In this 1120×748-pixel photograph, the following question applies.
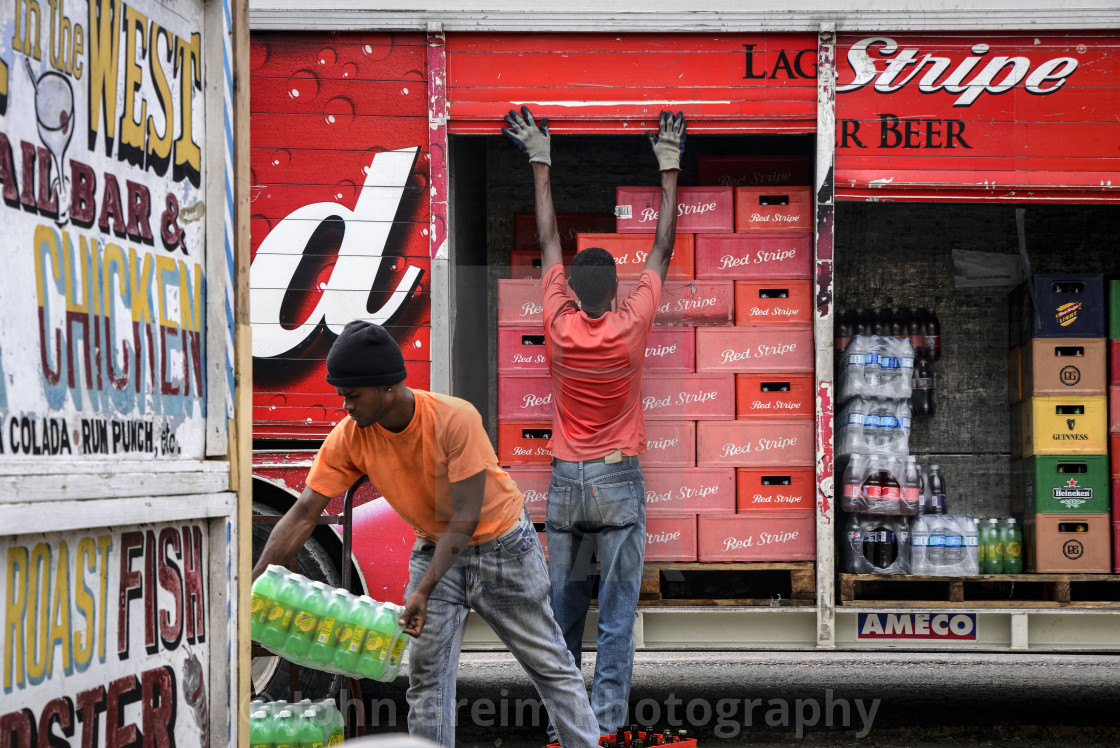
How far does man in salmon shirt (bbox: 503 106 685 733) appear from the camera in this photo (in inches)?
205

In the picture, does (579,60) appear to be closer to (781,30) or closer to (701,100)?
(701,100)

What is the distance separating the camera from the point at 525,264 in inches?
263

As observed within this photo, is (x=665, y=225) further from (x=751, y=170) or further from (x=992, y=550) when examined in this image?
(x=992, y=550)

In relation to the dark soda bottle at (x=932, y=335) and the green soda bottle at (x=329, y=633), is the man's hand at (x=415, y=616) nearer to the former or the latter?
the green soda bottle at (x=329, y=633)

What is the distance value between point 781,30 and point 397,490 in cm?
320

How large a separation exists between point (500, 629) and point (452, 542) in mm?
466

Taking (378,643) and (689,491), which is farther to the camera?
(689,491)

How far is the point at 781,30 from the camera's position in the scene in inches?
226

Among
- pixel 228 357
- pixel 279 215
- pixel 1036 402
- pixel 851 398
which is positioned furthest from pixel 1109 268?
pixel 228 357

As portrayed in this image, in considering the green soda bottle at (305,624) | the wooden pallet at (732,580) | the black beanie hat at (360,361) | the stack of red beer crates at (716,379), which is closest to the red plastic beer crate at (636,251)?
the stack of red beer crates at (716,379)

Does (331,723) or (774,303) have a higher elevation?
(774,303)

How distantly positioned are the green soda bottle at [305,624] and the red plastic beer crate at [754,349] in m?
2.63

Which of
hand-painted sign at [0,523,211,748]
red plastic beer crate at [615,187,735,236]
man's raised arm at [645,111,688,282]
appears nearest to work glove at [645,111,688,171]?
man's raised arm at [645,111,688,282]

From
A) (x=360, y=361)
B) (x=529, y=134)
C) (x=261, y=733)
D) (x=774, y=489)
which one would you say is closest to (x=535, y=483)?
(x=774, y=489)
